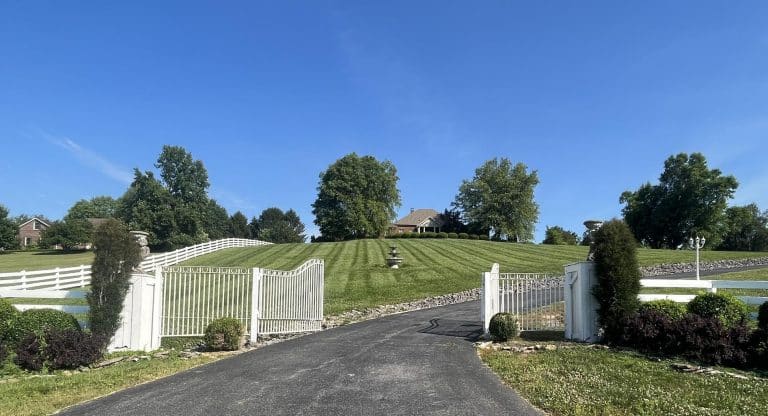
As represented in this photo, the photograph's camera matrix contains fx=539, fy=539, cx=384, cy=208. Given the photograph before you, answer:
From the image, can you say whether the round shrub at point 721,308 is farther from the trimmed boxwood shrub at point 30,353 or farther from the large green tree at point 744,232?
the large green tree at point 744,232

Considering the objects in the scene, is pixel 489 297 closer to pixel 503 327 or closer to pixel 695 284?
pixel 503 327

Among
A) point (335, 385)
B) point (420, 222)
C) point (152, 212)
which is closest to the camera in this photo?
point (335, 385)

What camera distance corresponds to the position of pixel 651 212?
219 ft

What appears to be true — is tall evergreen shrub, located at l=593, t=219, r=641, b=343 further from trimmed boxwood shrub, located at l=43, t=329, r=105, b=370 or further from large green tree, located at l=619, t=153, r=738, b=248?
large green tree, located at l=619, t=153, r=738, b=248

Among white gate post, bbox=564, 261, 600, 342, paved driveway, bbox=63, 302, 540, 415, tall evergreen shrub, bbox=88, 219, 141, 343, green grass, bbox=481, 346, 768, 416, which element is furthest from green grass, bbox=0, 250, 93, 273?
green grass, bbox=481, 346, 768, 416

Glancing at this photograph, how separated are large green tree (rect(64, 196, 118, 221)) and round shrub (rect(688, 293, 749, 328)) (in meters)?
111

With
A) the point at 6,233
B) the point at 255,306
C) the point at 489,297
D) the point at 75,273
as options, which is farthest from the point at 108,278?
the point at 6,233

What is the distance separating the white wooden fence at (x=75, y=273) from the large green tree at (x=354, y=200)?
50.7ft

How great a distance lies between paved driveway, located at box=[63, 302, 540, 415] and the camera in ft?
21.6

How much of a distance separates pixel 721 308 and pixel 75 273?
24.6 meters

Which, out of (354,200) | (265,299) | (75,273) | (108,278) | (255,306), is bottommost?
(255,306)

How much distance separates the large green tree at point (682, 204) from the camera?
62375mm

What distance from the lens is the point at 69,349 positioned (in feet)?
32.1

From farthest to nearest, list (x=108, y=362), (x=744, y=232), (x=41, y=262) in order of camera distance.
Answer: (x=744, y=232)
(x=41, y=262)
(x=108, y=362)
